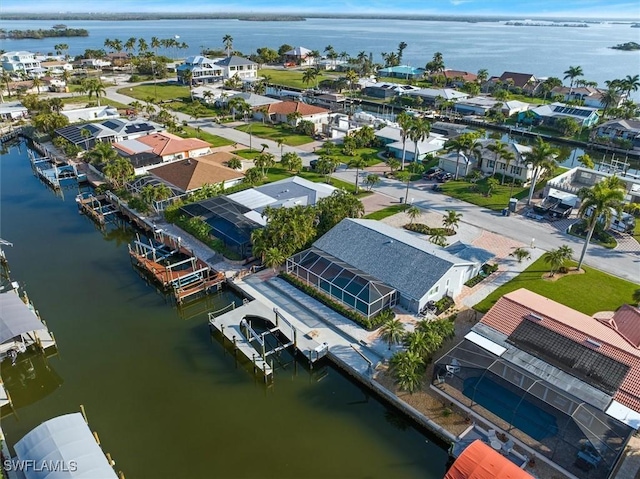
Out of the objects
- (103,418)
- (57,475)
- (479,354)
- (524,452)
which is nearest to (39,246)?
(103,418)

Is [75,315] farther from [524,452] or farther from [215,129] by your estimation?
[215,129]

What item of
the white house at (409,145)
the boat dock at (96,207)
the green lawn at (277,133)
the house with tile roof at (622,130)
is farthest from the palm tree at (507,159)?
the boat dock at (96,207)

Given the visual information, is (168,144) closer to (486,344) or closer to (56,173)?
(56,173)

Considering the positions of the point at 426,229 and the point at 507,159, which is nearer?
the point at 426,229

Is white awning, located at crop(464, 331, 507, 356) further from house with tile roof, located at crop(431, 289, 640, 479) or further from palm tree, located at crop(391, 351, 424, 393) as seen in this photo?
palm tree, located at crop(391, 351, 424, 393)

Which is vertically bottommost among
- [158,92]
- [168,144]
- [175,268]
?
[175,268]

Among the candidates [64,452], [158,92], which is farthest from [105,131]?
[64,452]

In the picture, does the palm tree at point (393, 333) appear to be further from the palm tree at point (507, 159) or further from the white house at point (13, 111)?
the white house at point (13, 111)
